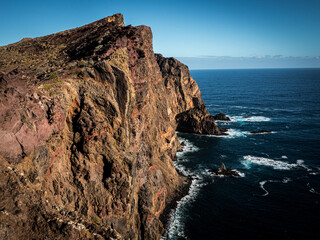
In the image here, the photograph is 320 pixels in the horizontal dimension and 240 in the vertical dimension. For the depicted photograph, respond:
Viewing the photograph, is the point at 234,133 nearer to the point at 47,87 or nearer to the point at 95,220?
the point at 95,220

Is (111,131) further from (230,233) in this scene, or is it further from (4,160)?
(230,233)

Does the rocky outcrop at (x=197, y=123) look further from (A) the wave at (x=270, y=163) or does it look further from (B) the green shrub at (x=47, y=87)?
(B) the green shrub at (x=47, y=87)

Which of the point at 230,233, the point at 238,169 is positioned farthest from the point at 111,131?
the point at 238,169

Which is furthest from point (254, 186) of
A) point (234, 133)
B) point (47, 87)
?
point (47, 87)

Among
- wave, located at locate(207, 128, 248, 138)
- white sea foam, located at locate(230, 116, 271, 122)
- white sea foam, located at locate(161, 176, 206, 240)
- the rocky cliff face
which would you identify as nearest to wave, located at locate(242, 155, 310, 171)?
white sea foam, located at locate(161, 176, 206, 240)

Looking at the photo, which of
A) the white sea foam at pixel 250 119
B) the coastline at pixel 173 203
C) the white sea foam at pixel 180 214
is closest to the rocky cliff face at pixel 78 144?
the coastline at pixel 173 203

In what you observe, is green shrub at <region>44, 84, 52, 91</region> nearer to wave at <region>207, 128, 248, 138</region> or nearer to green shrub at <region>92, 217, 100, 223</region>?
green shrub at <region>92, 217, 100, 223</region>

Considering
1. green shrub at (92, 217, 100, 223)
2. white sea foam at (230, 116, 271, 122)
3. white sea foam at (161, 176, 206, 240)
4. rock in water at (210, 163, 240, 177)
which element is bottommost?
white sea foam at (161, 176, 206, 240)
